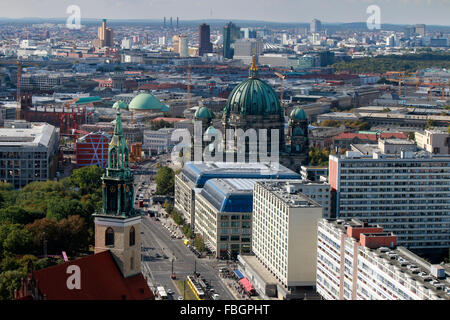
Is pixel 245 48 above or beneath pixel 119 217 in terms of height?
above

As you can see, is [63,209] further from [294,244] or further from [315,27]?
[315,27]

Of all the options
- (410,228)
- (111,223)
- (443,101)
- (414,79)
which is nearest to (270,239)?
(410,228)

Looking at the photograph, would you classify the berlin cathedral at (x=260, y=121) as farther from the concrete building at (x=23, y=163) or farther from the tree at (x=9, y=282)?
the tree at (x=9, y=282)

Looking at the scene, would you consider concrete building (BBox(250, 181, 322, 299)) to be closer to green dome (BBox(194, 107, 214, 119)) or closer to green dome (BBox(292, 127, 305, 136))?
green dome (BBox(292, 127, 305, 136))

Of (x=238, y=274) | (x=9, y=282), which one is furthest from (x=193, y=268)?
(x=9, y=282)

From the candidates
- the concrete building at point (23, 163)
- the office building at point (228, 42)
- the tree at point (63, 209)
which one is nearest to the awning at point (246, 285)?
the tree at point (63, 209)

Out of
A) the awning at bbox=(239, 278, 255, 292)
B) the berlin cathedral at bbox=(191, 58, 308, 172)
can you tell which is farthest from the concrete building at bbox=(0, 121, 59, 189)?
the awning at bbox=(239, 278, 255, 292)
